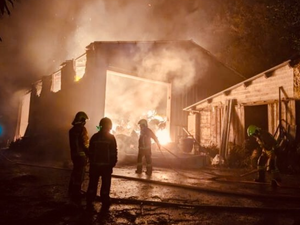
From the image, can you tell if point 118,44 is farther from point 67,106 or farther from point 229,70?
point 229,70

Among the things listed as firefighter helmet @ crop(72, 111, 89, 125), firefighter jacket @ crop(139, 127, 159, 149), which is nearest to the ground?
firefighter helmet @ crop(72, 111, 89, 125)

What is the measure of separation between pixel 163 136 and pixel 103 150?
11.5m

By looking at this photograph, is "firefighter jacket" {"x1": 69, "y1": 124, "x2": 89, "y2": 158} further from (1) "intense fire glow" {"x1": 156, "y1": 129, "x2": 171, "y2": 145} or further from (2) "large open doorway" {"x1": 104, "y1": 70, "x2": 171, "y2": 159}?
(2) "large open doorway" {"x1": 104, "y1": 70, "x2": 171, "y2": 159}

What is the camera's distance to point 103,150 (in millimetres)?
4535

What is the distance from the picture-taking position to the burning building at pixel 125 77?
1345 centimetres

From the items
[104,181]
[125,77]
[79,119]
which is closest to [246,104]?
[125,77]

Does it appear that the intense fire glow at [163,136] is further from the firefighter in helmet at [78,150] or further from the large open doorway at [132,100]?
the firefighter in helmet at [78,150]

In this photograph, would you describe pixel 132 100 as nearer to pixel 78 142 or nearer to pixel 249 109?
pixel 249 109

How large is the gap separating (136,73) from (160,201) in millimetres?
11101

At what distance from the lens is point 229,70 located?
18750mm

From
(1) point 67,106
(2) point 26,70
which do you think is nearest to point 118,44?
(1) point 67,106

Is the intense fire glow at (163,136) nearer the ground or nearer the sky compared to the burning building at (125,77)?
nearer the ground

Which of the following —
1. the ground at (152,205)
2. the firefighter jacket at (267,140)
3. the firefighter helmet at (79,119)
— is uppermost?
the firefighter helmet at (79,119)

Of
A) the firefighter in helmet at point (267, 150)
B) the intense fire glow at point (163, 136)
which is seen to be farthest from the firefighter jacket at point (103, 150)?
the intense fire glow at point (163, 136)
